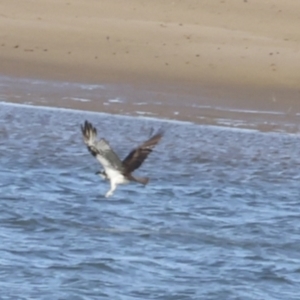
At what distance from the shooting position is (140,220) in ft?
26.7

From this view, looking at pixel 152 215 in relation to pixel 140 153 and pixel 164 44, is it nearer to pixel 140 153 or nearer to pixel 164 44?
pixel 140 153

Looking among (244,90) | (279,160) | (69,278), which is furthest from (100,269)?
(244,90)

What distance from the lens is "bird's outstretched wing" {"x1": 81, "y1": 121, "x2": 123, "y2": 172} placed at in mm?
6867

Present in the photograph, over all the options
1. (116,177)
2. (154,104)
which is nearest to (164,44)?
(154,104)

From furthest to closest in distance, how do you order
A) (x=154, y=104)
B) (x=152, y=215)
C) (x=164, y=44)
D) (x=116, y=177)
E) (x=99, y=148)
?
(x=164, y=44), (x=154, y=104), (x=152, y=215), (x=116, y=177), (x=99, y=148)

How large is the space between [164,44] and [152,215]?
7.82 m

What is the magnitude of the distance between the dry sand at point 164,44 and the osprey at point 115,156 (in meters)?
6.27

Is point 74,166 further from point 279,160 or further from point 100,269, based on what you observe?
point 100,269

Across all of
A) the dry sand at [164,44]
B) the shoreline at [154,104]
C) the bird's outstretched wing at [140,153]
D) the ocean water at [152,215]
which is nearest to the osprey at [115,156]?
the bird's outstretched wing at [140,153]

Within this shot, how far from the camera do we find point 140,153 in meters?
6.94

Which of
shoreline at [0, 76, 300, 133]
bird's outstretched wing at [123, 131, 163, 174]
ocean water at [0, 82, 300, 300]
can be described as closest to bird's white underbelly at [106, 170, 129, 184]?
bird's outstretched wing at [123, 131, 163, 174]

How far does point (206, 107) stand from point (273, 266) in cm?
594

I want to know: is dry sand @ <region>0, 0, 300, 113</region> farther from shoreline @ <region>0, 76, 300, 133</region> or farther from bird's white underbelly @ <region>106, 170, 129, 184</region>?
bird's white underbelly @ <region>106, 170, 129, 184</region>

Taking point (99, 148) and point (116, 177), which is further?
point (116, 177)
